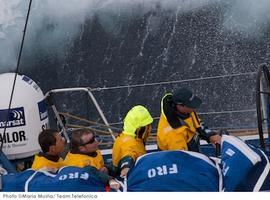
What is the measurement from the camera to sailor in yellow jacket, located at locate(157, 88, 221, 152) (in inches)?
95.4

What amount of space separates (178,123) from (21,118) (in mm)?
860

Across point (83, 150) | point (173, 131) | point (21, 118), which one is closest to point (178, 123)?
point (173, 131)

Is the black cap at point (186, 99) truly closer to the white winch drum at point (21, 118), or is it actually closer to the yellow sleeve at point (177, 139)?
the yellow sleeve at point (177, 139)

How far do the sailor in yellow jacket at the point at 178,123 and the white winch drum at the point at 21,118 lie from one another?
0.78m

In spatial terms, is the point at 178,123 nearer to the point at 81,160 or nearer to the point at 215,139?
the point at 215,139

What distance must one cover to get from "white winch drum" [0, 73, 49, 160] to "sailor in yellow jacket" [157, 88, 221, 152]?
0.78 m

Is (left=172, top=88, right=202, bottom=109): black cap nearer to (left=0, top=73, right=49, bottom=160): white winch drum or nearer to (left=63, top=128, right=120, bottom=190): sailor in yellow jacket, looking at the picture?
(left=63, top=128, right=120, bottom=190): sailor in yellow jacket

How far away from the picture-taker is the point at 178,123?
246cm

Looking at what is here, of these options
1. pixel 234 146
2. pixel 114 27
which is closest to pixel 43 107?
pixel 234 146

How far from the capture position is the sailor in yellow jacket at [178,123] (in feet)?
7.95

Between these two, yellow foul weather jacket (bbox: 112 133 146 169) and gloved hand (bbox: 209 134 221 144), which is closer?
yellow foul weather jacket (bbox: 112 133 146 169)

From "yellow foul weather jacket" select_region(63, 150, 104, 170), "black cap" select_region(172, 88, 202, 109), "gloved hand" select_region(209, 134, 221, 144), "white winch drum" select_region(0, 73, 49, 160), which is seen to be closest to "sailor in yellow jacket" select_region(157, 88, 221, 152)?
"black cap" select_region(172, 88, 202, 109)

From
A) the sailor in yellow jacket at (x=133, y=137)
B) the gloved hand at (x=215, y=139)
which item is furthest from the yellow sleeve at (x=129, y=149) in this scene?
the gloved hand at (x=215, y=139)
